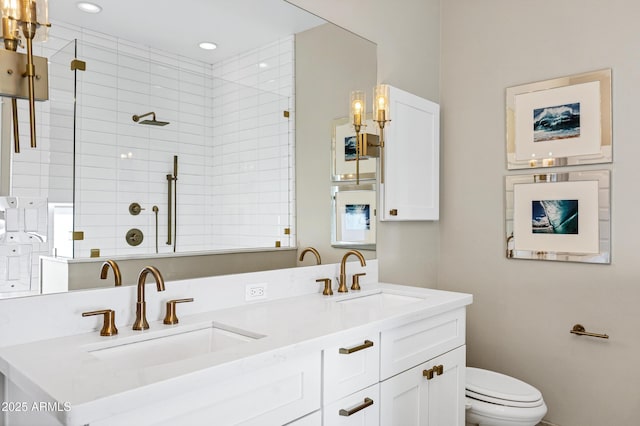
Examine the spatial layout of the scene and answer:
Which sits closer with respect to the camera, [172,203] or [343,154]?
[172,203]

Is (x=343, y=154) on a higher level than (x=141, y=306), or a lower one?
higher

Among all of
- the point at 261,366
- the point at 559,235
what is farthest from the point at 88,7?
the point at 559,235

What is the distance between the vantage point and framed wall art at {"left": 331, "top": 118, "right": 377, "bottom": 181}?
2.26 meters

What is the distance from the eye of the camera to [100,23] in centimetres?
145

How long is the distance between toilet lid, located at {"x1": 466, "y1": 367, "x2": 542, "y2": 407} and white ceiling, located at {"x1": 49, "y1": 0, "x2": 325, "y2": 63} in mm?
1851

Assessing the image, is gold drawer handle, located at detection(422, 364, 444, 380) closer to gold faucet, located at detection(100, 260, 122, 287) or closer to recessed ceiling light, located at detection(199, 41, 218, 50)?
gold faucet, located at detection(100, 260, 122, 287)

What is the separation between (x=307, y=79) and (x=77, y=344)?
141 centimetres

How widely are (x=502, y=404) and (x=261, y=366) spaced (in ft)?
4.66

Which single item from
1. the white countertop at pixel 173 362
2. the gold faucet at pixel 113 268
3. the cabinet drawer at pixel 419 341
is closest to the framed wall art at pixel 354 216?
the white countertop at pixel 173 362

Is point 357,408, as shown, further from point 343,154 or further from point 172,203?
point 343,154

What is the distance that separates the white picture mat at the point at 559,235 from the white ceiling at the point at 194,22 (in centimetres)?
150

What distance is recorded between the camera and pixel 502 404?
2.09 m

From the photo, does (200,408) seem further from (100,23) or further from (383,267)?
(383,267)

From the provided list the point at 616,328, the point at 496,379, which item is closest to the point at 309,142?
the point at 496,379
